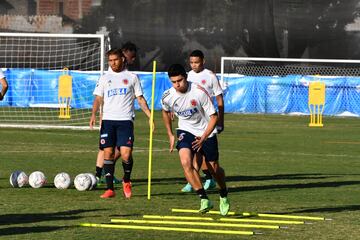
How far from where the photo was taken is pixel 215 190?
669 inches

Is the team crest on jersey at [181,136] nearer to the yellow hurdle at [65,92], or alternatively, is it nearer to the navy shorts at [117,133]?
the navy shorts at [117,133]

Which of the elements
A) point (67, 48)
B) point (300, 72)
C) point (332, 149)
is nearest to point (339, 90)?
point (300, 72)

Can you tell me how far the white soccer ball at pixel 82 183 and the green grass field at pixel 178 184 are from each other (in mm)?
187

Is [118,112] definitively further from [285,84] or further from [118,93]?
[285,84]

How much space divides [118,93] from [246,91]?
31.8 meters

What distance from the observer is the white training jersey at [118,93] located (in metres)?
15.8

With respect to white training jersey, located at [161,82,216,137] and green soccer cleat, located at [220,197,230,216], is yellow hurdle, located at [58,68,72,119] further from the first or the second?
green soccer cleat, located at [220,197,230,216]

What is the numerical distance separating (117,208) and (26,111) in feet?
93.1

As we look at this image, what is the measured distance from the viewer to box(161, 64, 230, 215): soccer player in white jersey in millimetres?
13453

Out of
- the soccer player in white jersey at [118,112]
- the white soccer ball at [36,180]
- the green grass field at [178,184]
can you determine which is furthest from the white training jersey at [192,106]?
the white soccer ball at [36,180]

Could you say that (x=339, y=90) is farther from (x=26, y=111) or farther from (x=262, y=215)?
(x=262, y=215)

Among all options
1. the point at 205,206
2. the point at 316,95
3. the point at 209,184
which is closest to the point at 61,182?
the point at 209,184

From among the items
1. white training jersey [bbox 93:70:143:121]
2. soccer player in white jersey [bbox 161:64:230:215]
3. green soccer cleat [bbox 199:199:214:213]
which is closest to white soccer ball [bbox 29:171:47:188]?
white training jersey [bbox 93:70:143:121]

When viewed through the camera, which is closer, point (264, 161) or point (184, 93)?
point (184, 93)
